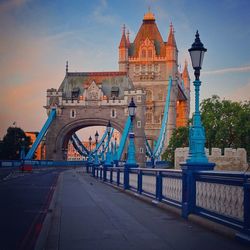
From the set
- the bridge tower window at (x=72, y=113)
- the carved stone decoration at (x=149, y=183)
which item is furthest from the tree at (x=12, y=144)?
the carved stone decoration at (x=149, y=183)

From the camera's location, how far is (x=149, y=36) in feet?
346

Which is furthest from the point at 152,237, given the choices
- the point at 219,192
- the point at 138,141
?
the point at 138,141

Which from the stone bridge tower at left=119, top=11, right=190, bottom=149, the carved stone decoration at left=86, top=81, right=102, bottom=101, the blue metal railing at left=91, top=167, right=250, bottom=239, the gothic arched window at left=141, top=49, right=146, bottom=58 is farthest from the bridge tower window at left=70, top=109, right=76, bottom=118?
the blue metal railing at left=91, top=167, right=250, bottom=239

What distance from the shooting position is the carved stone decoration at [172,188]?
11.7 m

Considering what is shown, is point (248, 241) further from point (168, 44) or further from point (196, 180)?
point (168, 44)

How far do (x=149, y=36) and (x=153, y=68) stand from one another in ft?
30.4

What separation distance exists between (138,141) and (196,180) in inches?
2890

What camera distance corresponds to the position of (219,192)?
8.71m

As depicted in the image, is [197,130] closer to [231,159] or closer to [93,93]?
[231,159]

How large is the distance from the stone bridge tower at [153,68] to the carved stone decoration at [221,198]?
86.1 metres

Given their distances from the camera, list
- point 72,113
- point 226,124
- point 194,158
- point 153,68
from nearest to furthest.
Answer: point 194,158 → point 226,124 → point 72,113 → point 153,68

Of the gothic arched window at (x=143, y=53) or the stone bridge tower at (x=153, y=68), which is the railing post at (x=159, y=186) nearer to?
the stone bridge tower at (x=153, y=68)

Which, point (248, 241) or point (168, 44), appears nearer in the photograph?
point (248, 241)

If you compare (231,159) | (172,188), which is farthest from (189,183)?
(231,159)
